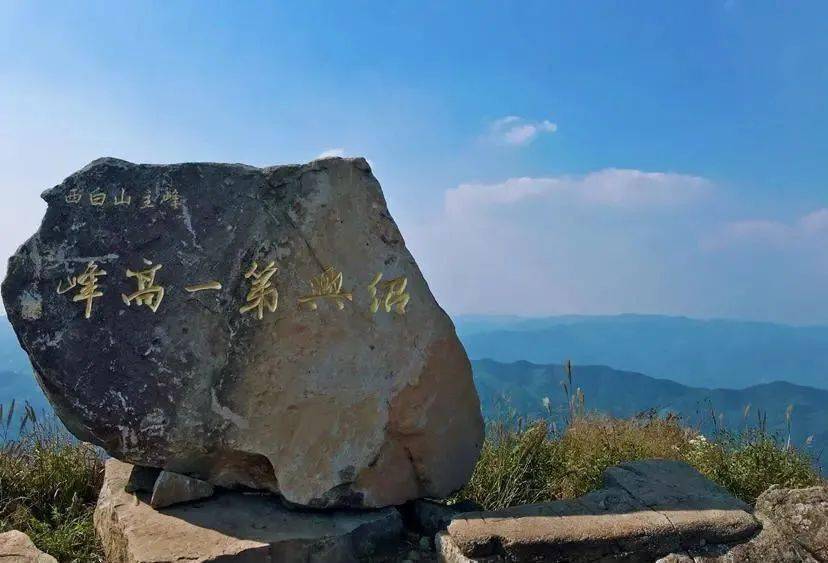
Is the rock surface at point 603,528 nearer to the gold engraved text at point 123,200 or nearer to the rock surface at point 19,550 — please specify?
the rock surface at point 19,550

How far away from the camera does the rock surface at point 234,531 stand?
3324 millimetres

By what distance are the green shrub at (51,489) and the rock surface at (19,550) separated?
238 mm

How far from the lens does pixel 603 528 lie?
3477 mm

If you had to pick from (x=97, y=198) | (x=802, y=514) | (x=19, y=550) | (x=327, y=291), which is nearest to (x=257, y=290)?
(x=327, y=291)

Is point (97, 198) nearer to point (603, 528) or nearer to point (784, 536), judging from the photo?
point (603, 528)

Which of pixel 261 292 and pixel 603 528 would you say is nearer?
pixel 603 528

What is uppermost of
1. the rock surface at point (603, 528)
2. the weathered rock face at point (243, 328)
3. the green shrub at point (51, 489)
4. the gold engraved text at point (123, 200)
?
the gold engraved text at point (123, 200)

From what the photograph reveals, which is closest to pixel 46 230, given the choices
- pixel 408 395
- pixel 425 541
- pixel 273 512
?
pixel 273 512

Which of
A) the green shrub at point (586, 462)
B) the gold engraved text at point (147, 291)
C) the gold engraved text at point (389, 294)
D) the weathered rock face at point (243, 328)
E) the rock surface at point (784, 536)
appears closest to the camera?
the rock surface at point (784, 536)

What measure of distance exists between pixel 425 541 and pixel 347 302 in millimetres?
1692

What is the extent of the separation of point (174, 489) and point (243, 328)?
111 centimetres

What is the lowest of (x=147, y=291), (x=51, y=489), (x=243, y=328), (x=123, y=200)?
(x=51, y=489)

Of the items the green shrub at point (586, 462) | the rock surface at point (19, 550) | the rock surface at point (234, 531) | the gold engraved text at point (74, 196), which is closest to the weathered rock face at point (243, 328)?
the gold engraved text at point (74, 196)

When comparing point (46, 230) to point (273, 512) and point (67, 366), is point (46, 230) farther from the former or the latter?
point (273, 512)
